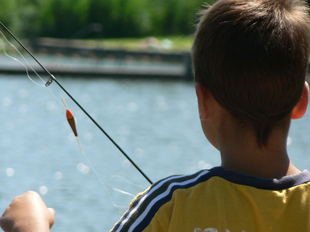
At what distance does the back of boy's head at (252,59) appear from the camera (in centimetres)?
168

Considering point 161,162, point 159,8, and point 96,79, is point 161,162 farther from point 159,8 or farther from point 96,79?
point 159,8

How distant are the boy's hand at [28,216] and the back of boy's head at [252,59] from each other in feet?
0.95

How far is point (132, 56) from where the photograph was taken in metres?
39.6

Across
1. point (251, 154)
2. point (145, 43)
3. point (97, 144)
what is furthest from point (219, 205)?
point (145, 43)

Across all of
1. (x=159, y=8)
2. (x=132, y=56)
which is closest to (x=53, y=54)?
(x=132, y=56)

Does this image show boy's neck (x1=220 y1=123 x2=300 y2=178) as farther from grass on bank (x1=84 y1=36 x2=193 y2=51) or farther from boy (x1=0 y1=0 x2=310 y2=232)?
grass on bank (x1=84 y1=36 x2=193 y2=51)

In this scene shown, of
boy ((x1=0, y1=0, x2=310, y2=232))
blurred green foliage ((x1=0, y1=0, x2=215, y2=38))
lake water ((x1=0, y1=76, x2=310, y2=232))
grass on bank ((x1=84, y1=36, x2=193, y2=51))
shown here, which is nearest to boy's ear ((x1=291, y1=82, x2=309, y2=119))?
boy ((x1=0, y1=0, x2=310, y2=232))

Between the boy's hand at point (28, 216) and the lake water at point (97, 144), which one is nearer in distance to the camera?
the boy's hand at point (28, 216)

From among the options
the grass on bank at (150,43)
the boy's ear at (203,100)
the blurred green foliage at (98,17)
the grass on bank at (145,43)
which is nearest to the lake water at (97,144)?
the boy's ear at (203,100)

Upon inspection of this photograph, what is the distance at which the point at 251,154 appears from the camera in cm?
173

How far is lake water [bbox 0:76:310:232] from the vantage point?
A: 10.4 m

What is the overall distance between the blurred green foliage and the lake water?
12864 millimetres

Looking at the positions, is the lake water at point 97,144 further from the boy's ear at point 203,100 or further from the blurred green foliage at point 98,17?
the blurred green foliage at point 98,17

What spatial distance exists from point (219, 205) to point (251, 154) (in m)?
0.10
